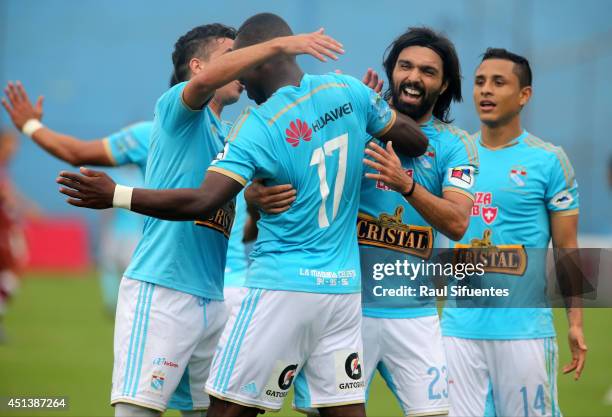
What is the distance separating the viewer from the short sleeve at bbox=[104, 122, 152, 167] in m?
6.66

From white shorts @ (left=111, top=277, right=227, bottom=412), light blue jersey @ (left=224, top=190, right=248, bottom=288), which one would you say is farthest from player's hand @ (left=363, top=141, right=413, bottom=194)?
light blue jersey @ (left=224, top=190, right=248, bottom=288)

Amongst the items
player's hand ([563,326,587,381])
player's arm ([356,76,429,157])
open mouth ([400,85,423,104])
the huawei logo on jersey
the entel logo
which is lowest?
the entel logo

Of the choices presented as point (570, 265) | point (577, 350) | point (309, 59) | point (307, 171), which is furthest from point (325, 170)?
point (309, 59)

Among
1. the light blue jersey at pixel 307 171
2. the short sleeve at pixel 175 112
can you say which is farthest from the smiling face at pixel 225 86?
the light blue jersey at pixel 307 171

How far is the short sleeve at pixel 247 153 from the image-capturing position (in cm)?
464

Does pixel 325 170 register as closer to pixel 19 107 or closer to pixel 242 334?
pixel 242 334

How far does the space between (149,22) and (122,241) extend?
36.2 feet

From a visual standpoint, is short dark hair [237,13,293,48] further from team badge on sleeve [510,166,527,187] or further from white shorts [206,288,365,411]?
team badge on sleeve [510,166,527,187]

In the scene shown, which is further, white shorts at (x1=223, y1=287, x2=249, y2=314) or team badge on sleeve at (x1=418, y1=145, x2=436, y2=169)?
white shorts at (x1=223, y1=287, x2=249, y2=314)

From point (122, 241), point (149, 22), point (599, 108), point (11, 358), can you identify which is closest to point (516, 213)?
point (11, 358)

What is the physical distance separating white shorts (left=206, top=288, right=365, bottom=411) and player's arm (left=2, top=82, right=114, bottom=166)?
227 centimetres

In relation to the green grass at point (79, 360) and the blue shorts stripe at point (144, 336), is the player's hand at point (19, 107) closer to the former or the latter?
the blue shorts stripe at point (144, 336)

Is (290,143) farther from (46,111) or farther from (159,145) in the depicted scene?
(46,111)

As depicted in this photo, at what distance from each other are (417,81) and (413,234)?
906 mm
